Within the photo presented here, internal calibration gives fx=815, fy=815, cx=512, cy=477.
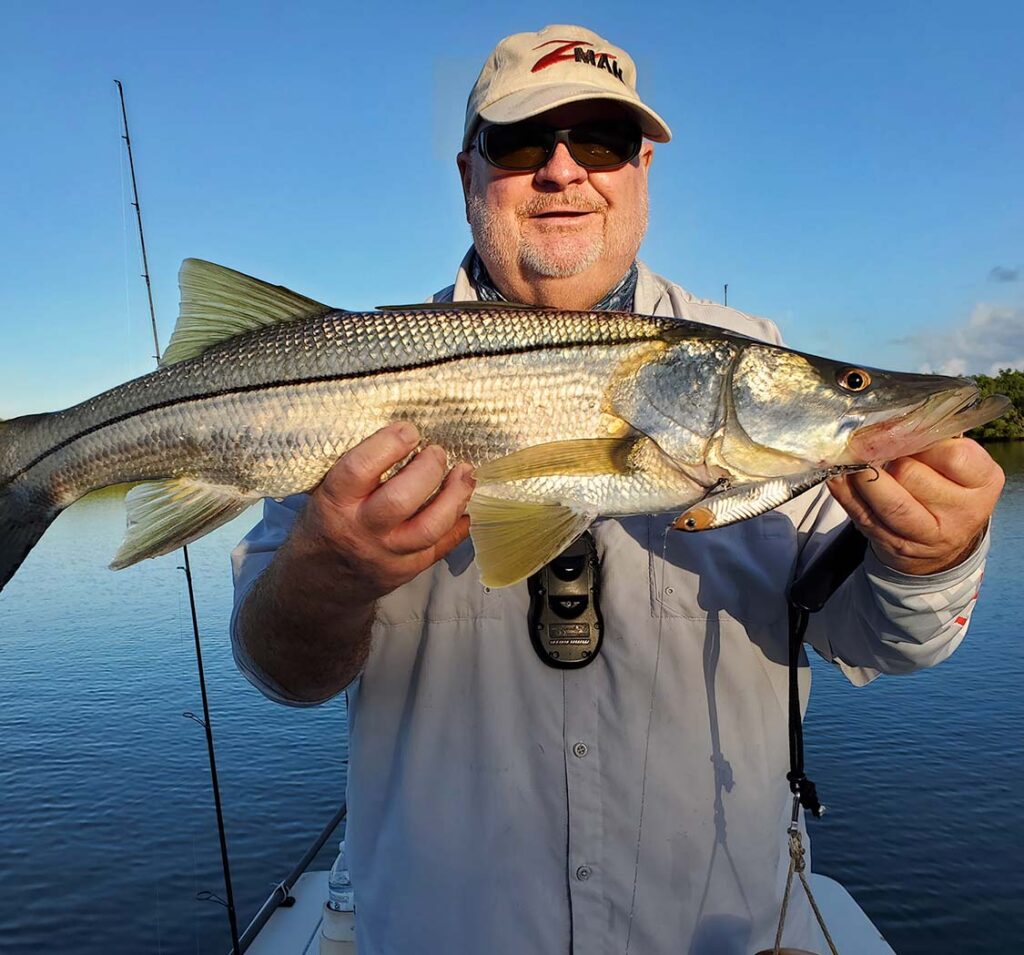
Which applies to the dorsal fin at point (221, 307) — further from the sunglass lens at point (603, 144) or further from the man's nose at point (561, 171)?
the sunglass lens at point (603, 144)

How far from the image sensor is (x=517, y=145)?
3.44 meters

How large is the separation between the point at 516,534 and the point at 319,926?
483 centimetres

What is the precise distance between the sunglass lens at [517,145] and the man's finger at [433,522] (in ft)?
5.29

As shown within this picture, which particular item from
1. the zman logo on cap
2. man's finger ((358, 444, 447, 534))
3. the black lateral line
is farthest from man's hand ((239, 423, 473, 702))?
the zman logo on cap

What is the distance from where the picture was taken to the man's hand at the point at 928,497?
7.19 ft

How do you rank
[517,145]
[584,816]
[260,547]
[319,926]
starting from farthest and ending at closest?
[319,926] → [517,145] → [260,547] → [584,816]

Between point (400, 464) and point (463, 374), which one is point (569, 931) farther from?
point (463, 374)

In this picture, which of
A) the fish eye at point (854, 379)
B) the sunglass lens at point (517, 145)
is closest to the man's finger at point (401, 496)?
the fish eye at point (854, 379)

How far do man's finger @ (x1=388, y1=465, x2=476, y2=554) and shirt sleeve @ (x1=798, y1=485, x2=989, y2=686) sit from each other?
4.08 ft

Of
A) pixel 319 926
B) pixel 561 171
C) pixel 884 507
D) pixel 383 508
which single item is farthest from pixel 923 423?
pixel 319 926

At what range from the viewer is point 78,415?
285cm

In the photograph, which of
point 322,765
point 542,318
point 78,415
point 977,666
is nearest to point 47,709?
point 322,765

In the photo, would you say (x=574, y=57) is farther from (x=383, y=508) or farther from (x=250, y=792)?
(x=250, y=792)

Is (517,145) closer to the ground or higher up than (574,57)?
closer to the ground
